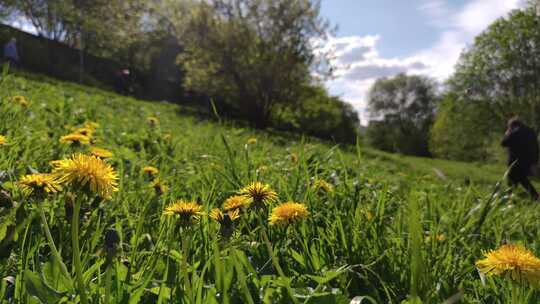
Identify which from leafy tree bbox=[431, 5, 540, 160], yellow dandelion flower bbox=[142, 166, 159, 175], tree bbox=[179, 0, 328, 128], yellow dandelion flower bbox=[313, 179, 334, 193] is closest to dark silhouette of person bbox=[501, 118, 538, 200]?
yellow dandelion flower bbox=[313, 179, 334, 193]

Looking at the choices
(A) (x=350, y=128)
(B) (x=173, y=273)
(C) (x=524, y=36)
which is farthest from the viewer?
(A) (x=350, y=128)

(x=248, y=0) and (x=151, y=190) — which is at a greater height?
(x=248, y=0)

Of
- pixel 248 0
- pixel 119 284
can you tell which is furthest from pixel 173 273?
pixel 248 0

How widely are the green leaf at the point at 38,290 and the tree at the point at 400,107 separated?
209ft

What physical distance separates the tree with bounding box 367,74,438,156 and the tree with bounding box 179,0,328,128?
45824 millimetres

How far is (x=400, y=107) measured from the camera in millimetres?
64875

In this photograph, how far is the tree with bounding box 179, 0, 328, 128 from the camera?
1864cm

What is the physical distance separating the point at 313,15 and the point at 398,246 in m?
18.6

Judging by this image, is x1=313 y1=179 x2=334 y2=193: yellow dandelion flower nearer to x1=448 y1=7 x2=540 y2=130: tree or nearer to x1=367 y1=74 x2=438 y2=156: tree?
x1=448 y1=7 x2=540 y2=130: tree

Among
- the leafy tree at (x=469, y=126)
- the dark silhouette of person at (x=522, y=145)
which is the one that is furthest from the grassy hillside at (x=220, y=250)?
the leafy tree at (x=469, y=126)

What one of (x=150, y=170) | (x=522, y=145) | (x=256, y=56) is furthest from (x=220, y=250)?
(x=256, y=56)

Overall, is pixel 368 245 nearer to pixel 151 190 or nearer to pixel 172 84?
pixel 151 190

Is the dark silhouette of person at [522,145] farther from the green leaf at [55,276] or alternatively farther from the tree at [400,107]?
the tree at [400,107]

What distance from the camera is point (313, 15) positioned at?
738 inches
